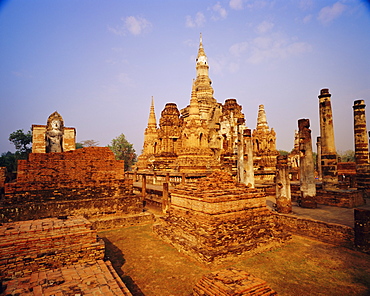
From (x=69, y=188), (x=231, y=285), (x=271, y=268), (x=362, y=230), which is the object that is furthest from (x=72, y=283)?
(x=362, y=230)

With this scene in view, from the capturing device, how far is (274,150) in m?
28.8

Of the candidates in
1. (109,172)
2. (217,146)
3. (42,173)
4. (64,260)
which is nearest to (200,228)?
(64,260)

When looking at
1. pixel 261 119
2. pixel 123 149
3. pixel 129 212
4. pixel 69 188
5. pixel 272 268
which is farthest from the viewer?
pixel 123 149

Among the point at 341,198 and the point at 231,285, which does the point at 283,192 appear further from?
the point at 231,285

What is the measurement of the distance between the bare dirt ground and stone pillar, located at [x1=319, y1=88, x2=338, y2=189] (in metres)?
8.39

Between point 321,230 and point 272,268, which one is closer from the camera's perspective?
point 272,268

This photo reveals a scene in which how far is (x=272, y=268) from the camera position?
18.9 ft

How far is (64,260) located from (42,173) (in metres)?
5.78

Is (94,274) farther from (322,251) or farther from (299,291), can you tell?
(322,251)

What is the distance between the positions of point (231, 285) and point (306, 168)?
31.3ft

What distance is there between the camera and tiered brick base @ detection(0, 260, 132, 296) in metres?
3.81

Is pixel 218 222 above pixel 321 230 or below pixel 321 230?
above

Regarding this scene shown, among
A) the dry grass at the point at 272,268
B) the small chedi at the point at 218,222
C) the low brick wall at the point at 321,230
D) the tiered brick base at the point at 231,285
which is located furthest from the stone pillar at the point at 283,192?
the tiered brick base at the point at 231,285

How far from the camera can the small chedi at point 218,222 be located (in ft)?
20.8
